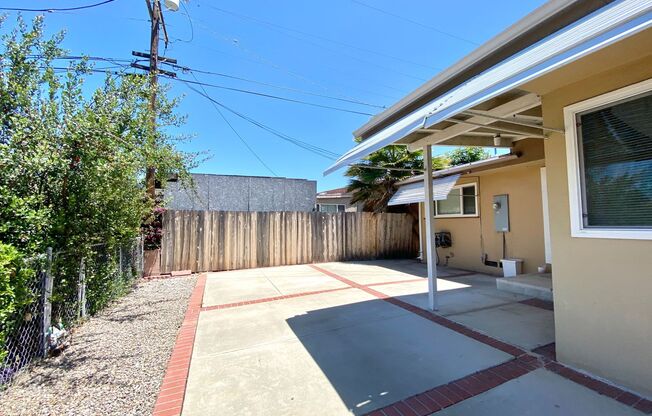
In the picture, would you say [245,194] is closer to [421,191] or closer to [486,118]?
[421,191]

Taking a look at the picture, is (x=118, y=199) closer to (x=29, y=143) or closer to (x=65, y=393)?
(x=29, y=143)

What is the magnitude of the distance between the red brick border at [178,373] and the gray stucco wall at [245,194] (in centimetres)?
990

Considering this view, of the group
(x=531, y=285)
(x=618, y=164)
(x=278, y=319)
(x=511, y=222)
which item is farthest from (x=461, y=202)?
(x=278, y=319)

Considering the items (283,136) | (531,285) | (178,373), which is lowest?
(178,373)

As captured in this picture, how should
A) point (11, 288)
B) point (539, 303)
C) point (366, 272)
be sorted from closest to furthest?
point (11, 288) < point (539, 303) < point (366, 272)

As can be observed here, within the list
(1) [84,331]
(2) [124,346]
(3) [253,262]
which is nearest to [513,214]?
(3) [253,262]

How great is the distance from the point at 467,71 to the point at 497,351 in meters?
3.51

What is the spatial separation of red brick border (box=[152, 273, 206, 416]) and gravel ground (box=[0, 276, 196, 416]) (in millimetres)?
70

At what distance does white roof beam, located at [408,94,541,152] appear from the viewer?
374cm

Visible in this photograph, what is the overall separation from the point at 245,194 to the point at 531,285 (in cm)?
1250

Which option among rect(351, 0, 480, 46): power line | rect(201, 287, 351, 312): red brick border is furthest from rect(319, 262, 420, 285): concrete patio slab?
rect(351, 0, 480, 46): power line

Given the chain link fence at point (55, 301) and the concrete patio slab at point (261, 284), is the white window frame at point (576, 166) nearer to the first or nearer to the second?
the concrete patio slab at point (261, 284)

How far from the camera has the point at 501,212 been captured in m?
8.06

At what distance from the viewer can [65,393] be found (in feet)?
9.09
